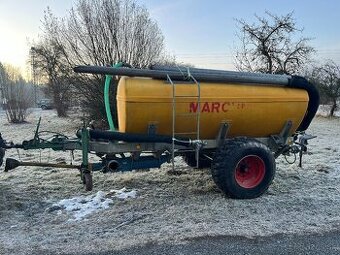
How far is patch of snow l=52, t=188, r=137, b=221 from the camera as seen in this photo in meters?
5.22

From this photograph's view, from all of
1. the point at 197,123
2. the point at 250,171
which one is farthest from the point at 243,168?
the point at 197,123

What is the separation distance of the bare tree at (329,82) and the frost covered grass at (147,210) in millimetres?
19290

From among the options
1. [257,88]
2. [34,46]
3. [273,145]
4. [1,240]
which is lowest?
[1,240]

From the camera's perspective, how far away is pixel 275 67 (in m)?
22.1

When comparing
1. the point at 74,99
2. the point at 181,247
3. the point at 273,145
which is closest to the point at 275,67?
the point at 74,99

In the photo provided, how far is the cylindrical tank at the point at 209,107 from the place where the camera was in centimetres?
535

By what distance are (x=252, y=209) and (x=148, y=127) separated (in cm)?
180

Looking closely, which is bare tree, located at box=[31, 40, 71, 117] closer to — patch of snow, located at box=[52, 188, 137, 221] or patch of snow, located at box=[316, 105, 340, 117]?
patch of snow, located at box=[52, 188, 137, 221]

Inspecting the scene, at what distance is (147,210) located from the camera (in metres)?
5.26

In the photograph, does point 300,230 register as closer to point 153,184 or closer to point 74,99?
point 153,184

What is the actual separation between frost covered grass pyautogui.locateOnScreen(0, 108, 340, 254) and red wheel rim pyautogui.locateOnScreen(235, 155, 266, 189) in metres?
0.27

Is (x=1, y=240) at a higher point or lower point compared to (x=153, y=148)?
lower

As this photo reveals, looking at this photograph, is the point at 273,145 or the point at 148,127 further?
the point at 273,145

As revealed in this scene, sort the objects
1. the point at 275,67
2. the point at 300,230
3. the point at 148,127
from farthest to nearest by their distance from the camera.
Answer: the point at 275,67
the point at 148,127
the point at 300,230
